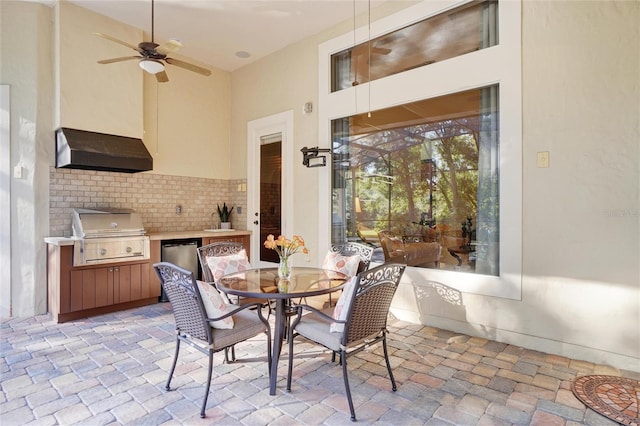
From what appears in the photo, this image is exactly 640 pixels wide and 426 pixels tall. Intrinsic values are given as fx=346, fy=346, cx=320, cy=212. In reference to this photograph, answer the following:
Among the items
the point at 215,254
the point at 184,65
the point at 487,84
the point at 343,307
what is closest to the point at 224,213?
the point at 215,254

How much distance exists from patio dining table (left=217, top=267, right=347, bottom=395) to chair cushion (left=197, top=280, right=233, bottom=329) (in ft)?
0.45

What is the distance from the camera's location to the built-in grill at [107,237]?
3.90 m

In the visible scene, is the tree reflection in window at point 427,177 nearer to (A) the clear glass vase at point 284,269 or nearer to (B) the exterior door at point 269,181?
(B) the exterior door at point 269,181

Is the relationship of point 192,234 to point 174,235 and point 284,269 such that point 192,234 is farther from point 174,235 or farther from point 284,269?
point 284,269

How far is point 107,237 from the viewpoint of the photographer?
160 inches

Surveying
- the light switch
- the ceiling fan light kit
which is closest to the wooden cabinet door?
the ceiling fan light kit

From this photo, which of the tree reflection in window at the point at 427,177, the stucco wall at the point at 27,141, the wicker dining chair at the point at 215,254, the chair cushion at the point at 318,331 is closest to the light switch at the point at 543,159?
the tree reflection in window at the point at 427,177

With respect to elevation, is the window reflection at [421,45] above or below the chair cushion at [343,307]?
above

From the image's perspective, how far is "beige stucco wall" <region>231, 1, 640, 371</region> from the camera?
2762mm

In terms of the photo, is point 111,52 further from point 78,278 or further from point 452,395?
point 452,395

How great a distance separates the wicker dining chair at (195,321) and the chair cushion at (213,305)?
3 centimetres

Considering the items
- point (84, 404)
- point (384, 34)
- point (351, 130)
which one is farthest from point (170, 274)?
point (384, 34)

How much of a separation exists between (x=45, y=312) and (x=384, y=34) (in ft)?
17.3

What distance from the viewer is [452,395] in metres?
2.36
